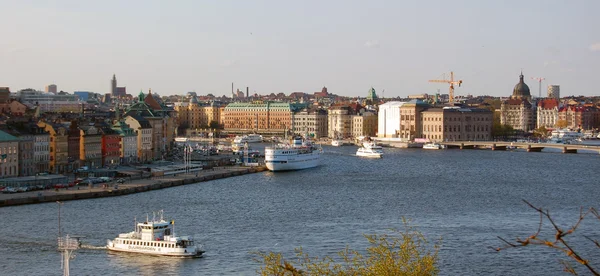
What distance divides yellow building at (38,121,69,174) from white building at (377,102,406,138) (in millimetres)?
53232

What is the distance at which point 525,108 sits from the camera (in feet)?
390

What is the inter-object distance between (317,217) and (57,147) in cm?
1888

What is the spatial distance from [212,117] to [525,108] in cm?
3870

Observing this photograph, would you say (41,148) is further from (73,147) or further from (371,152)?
(371,152)

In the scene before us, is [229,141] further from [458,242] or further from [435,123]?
[458,242]

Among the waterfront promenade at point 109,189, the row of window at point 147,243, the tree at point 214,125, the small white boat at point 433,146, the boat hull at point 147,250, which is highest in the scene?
the tree at point 214,125

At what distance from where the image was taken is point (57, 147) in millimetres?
43969

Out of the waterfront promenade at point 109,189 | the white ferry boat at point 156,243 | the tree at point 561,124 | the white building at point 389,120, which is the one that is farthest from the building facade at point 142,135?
the tree at point 561,124

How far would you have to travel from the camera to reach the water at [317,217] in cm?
2098

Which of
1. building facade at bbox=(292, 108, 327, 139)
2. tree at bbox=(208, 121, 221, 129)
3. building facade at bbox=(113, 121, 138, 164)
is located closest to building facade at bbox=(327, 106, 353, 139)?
building facade at bbox=(292, 108, 327, 139)

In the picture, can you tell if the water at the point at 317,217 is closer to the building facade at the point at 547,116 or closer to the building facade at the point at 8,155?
the building facade at the point at 8,155

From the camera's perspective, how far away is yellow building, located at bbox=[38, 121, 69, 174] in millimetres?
43688

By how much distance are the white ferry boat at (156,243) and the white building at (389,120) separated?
71.7 m

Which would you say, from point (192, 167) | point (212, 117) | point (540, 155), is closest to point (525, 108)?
point (212, 117)
